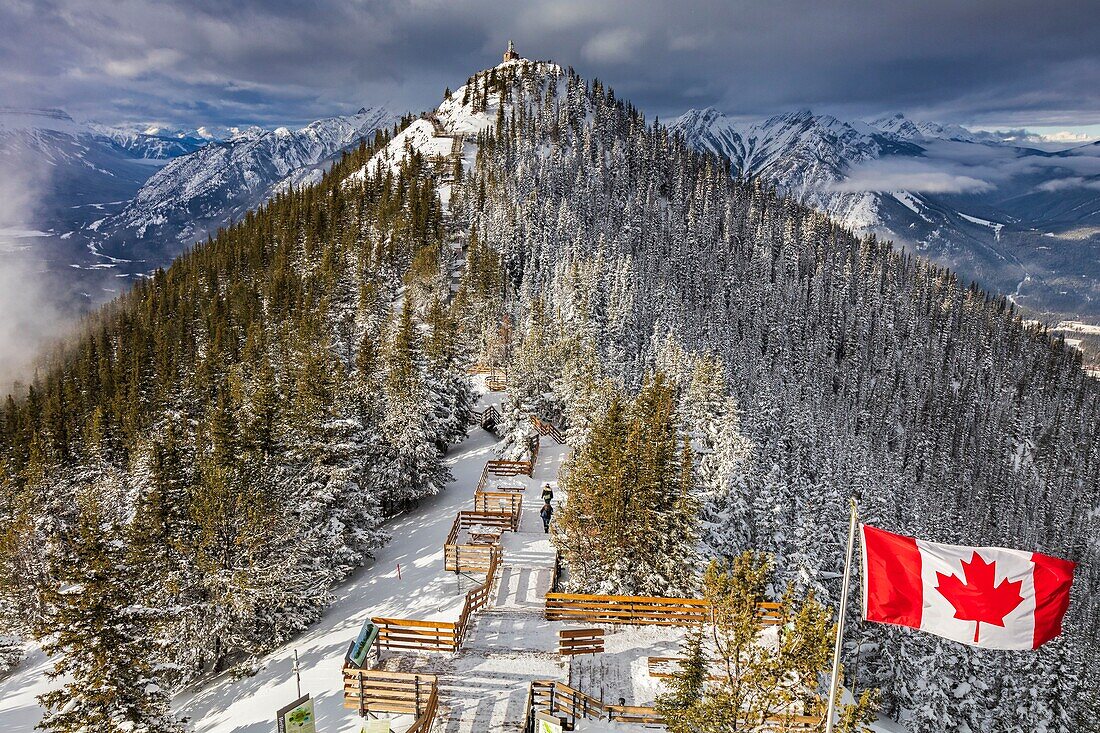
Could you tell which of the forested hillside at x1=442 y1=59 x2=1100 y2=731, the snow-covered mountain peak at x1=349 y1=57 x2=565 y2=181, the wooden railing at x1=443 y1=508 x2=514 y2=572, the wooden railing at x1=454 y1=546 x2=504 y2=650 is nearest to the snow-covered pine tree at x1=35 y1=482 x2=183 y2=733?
the wooden railing at x1=454 y1=546 x2=504 y2=650

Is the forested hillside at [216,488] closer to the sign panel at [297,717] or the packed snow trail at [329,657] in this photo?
the packed snow trail at [329,657]

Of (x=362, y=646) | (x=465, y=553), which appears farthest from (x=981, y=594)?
(x=465, y=553)

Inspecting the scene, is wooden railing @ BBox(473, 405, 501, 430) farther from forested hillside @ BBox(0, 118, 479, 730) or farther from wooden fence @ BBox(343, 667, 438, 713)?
wooden fence @ BBox(343, 667, 438, 713)

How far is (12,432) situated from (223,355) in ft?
96.7

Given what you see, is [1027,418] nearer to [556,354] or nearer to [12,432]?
[556,354]

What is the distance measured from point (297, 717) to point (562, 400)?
36626 mm

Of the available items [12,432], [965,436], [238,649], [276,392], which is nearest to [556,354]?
[276,392]

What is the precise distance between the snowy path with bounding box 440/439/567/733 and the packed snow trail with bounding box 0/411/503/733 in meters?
1.50

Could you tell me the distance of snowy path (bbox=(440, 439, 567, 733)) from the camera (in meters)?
15.7

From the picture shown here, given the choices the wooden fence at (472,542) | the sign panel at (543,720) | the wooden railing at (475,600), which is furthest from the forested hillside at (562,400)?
Answer: the sign panel at (543,720)

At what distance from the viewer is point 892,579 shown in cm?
1021

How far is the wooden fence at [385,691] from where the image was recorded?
1644cm

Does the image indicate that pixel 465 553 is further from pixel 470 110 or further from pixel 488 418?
pixel 470 110

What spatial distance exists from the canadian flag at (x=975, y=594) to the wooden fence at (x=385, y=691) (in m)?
12.4
